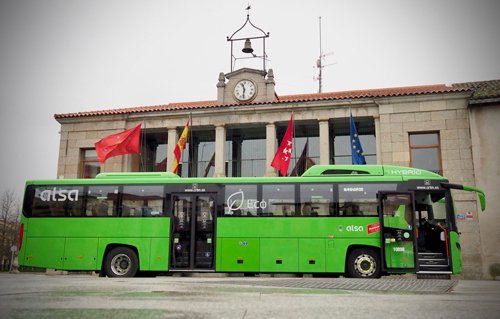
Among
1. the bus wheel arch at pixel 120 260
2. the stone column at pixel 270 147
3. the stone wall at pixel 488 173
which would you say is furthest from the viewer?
the stone column at pixel 270 147

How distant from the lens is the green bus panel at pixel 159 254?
48.7 ft

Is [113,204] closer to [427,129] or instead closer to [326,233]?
[326,233]

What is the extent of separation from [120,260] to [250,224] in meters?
4.34

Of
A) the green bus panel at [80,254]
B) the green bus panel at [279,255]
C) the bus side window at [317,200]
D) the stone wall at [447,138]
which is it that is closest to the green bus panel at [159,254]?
the green bus panel at [80,254]

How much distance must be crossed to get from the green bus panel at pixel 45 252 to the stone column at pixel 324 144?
1231cm

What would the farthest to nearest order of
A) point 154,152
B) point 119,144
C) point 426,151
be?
point 154,152
point 119,144
point 426,151

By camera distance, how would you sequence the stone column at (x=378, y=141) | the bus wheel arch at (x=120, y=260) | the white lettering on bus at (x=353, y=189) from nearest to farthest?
the white lettering on bus at (x=353, y=189)
the bus wheel arch at (x=120, y=260)
the stone column at (x=378, y=141)

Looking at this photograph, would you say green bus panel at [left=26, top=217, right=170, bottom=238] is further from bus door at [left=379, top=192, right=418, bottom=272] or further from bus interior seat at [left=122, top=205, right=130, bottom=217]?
bus door at [left=379, top=192, right=418, bottom=272]

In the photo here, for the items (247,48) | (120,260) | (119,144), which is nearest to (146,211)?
(120,260)

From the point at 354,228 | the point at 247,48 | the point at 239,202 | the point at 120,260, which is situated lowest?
the point at 120,260

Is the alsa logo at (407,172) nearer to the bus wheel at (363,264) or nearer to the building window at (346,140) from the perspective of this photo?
the bus wheel at (363,264)

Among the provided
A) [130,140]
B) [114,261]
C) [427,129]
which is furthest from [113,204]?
[427,129]

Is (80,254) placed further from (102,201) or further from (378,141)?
(378,141)

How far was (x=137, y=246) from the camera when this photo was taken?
15.0m
